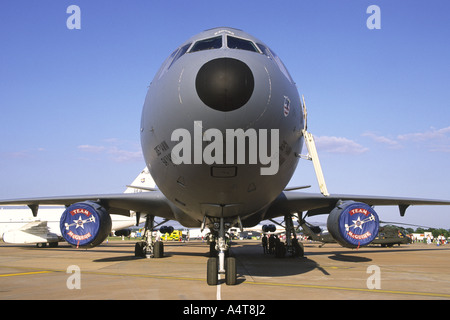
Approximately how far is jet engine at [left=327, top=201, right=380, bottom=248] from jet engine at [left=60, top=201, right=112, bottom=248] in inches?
303

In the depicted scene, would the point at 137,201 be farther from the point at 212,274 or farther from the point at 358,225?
the point at 358,225

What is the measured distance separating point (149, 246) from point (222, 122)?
1277 cm

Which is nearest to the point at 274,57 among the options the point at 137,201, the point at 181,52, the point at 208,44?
the point at 208,44

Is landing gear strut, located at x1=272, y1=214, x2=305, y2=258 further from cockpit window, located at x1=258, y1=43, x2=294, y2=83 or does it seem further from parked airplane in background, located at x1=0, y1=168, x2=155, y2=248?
parked airplane in background, located at x1=0, y1=168, x2=155, y2=248

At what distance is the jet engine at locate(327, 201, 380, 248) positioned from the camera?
417 inches

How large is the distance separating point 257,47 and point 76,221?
9.13 meters

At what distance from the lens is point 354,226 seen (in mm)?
10797

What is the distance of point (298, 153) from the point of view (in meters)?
6.98

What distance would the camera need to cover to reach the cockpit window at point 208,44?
6070 millimetres

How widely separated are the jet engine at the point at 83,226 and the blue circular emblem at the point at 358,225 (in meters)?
7.88

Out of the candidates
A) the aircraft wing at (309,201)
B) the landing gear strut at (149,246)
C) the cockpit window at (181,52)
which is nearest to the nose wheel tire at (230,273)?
the cockpit window at (181,52)

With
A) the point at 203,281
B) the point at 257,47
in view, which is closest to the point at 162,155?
the point at 257,47
